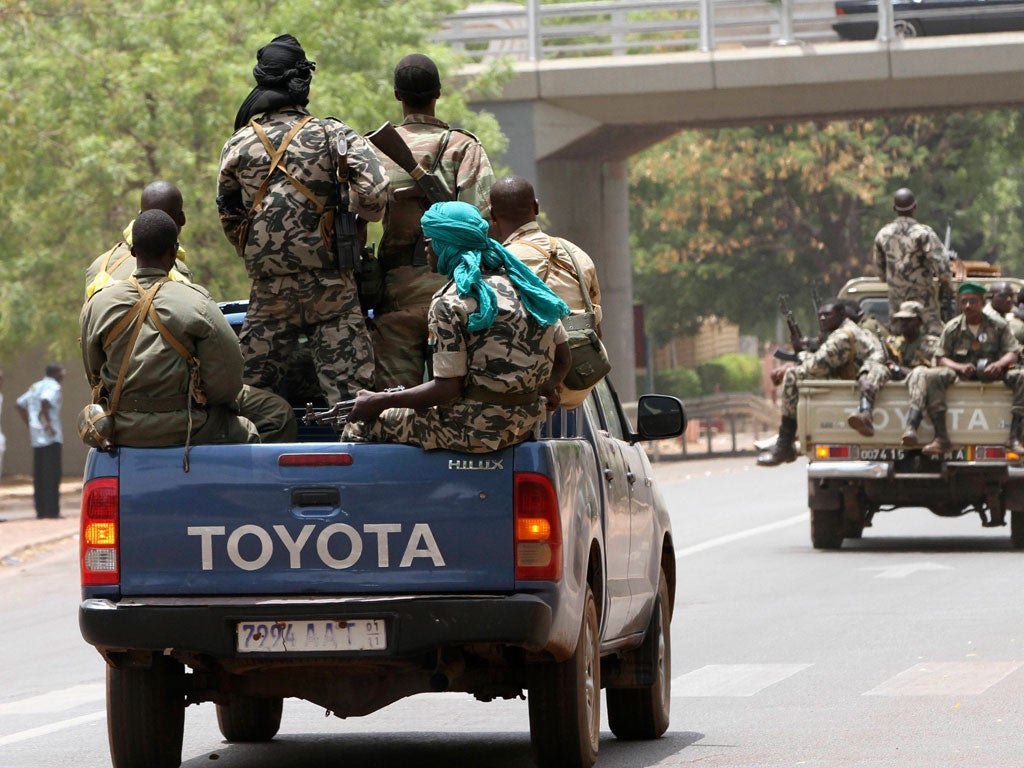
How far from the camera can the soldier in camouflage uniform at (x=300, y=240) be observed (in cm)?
812

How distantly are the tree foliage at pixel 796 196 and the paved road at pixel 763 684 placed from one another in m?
27.5

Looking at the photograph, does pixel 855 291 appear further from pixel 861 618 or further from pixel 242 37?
pixel 242 37

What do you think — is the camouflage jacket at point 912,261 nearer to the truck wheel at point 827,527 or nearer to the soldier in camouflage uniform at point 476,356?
the truck wheel at point 827,527

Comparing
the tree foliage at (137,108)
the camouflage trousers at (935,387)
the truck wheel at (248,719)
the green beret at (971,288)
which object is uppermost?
the tree foliage at (137,108)

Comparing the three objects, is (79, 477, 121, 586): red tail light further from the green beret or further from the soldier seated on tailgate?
the green beret

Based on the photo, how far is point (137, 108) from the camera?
27.0 meters

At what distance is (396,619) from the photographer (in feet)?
22.7

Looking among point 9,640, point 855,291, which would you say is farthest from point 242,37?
point 9,640

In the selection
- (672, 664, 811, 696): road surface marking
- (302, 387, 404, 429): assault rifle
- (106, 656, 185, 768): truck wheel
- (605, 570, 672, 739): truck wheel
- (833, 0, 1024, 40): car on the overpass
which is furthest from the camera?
(833, 0, 1024, 40): car on the overpass

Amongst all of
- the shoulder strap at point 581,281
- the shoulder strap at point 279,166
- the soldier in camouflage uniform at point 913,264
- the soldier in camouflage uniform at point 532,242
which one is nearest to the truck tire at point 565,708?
the soldier in camouflage uniform at point 532,242

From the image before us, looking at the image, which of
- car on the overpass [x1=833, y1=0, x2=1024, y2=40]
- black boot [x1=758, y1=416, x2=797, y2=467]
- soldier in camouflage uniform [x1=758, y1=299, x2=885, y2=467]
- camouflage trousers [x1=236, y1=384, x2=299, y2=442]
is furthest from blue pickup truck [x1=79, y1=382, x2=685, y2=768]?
car on the overpass [x1=833, y1=0, x2=1024, y2=40]

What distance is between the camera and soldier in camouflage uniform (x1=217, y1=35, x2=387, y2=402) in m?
8.12

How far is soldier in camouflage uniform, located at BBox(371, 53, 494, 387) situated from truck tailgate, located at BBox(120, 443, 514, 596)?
1.37 m

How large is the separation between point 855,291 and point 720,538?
8.89 ft
